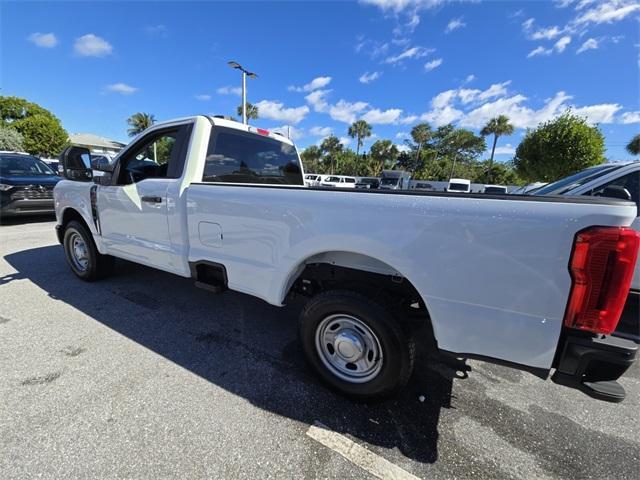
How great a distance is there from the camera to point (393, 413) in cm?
214

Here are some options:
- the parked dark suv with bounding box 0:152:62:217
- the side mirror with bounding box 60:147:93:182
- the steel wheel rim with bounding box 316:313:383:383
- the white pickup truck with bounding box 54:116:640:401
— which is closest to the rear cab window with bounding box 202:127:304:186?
the white pickup truck with bounding box 54:116:640:401

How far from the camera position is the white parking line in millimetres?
1700

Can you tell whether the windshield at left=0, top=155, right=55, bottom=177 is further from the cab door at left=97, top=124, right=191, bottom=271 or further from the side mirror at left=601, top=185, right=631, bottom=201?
the side mirror at left=601, top=185, right=631, bottom=201

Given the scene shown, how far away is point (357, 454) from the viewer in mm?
1812

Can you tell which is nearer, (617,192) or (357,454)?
(357,454)

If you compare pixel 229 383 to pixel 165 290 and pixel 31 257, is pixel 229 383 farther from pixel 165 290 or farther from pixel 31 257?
pixel 31 257

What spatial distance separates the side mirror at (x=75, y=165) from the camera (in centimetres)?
362

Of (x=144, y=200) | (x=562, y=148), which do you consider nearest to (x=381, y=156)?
(x=562, y=148)

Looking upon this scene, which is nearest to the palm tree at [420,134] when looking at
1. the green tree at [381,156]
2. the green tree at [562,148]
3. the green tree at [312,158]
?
the green tree at [381,156]

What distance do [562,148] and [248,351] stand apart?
26.5 metres

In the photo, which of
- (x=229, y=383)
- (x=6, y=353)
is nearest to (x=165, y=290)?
(x=6, y=353)

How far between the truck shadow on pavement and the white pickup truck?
0.77 feet

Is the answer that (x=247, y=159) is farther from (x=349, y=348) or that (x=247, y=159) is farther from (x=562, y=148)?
(x=562, y=148)

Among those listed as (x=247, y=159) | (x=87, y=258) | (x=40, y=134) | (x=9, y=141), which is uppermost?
(x=40, y=134)
